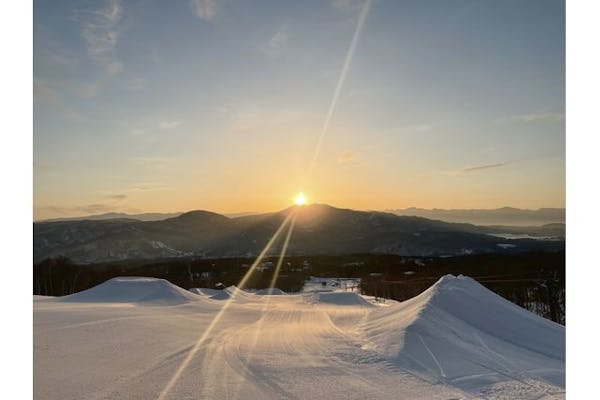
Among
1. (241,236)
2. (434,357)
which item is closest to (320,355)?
(434,357)

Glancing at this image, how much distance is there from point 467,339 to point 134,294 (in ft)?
36.9

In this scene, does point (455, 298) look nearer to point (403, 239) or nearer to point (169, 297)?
point (169, 297)

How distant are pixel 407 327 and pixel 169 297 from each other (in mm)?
9511

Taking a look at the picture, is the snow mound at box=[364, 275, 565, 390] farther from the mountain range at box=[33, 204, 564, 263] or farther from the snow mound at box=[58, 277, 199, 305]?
the mountain range at box=[33, 204, 564, 263]

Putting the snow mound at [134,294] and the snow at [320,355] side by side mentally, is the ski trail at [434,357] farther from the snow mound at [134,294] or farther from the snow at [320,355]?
the snow mound at [134,294]

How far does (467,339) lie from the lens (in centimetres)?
542

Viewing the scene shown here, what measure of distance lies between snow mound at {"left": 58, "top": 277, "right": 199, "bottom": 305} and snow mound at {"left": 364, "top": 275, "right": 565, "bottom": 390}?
774cm

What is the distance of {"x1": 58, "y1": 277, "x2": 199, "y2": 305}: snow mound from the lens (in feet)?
41.7

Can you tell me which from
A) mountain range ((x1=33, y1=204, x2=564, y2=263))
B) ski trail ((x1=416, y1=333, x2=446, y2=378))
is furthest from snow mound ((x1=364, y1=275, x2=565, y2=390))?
mountain range ((x1=33, y1=204, x2=564, y2=263))

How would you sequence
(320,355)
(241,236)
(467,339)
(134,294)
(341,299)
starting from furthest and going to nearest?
1. (241,236)
2. (341,299)
3. (134,294)
4. (467,339)
5. (320,355)

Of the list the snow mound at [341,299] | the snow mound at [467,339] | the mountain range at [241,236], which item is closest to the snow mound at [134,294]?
the snow mound at [341,299]

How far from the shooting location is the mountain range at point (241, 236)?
82.0 m

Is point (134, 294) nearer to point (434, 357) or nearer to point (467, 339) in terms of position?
point (467, 339)
